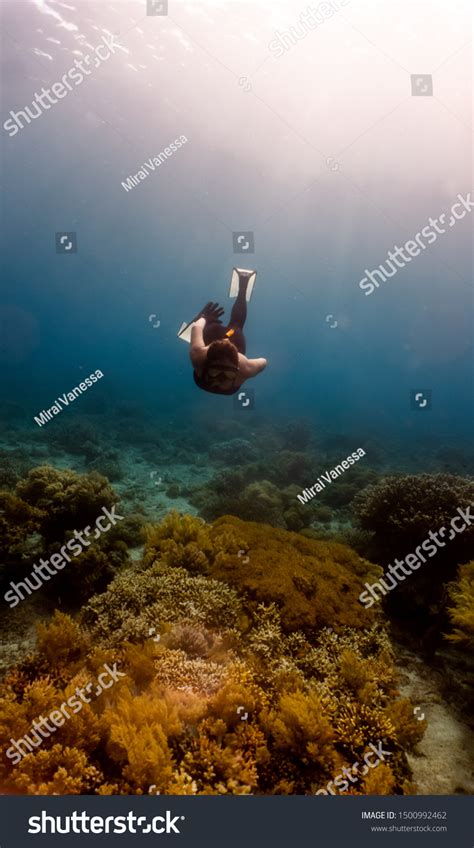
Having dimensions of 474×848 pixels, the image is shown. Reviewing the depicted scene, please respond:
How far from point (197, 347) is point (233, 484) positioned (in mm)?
9523

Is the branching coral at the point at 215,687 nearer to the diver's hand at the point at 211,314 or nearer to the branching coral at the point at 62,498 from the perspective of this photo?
the branching coral at the point at 62,498

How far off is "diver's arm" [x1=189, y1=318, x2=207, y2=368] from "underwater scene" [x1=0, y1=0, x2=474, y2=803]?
4cm

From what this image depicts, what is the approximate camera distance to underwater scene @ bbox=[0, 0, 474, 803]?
12.8 ft

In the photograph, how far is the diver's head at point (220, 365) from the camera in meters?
4.62

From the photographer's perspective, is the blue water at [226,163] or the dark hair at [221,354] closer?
the dark hair at [221,354]

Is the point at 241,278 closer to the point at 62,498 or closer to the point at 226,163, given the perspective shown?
the point at 62,498

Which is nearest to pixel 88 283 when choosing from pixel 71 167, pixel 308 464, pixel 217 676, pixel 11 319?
pixel 11 319

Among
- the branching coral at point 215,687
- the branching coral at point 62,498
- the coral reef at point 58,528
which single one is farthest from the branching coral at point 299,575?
the branching coral at point 62,498

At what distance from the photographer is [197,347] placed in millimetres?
5062

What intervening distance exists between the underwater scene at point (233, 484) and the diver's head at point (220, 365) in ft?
0.09

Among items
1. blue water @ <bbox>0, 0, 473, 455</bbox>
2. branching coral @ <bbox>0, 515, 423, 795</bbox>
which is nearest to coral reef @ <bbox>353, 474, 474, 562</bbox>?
branching coral @ <bbox>0, 515, 423, 795</bbox>

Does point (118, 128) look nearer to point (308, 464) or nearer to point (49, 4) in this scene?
point (49, 4)

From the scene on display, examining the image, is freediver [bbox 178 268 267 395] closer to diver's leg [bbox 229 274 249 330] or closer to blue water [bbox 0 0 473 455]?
diver's leg [bbox 229 274 249 330]

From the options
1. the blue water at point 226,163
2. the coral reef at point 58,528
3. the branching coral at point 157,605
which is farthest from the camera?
the blue water at point 226,163
